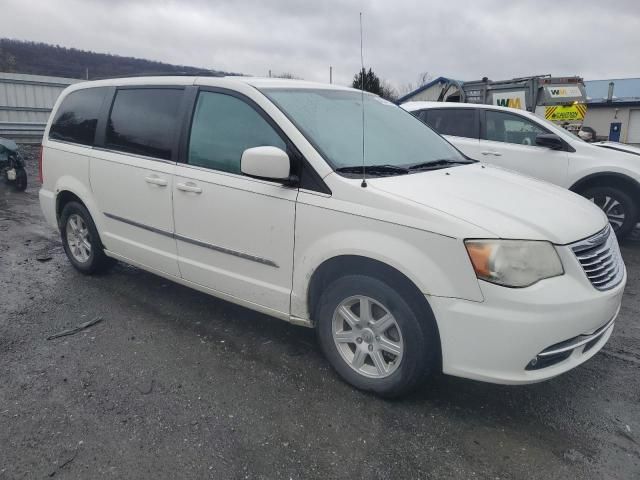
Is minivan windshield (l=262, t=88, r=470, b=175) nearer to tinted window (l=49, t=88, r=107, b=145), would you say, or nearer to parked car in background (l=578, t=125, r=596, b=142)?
tinted window (l=49, t=88, r=107, b=145)

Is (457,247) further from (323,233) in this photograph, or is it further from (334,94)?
(334,94)

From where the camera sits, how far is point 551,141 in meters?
6.50

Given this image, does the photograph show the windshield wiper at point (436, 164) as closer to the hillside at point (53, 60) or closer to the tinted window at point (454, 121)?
the tinted window at point (454, 121)

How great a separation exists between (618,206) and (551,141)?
117 cm

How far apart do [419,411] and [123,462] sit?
154cm

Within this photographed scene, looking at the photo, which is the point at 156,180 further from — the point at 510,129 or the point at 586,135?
the point at 586,135

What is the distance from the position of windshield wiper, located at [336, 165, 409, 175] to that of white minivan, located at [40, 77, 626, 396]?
1 centimetres

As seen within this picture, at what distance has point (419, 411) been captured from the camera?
2789 millimetres

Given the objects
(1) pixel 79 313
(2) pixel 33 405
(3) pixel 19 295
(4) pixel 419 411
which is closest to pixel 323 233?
(4) pixel 419 411

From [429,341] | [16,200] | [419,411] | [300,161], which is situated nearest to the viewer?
[429,341]

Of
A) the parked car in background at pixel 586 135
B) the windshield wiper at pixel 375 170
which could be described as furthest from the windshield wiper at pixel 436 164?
the parked car in background at pixel 586 135

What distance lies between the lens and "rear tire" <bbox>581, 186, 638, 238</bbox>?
20.7 feet

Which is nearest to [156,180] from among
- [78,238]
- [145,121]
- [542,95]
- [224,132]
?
[145,121]

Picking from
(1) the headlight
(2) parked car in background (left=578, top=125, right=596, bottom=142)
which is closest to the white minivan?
(1) the headlight
